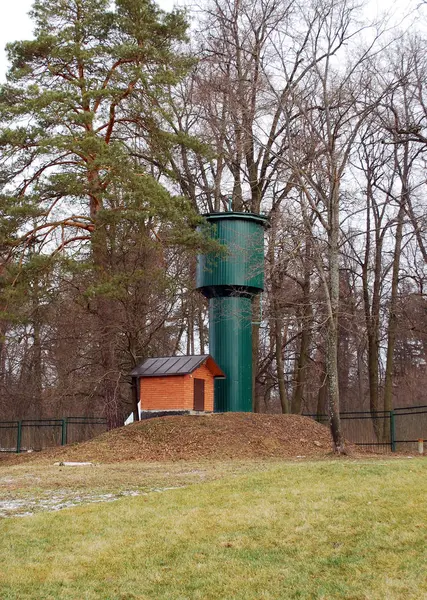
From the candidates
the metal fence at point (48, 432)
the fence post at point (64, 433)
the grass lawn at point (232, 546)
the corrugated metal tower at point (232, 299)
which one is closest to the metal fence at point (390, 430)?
the corrugated metal tower at point (232, 299)

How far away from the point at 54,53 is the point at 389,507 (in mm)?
16597

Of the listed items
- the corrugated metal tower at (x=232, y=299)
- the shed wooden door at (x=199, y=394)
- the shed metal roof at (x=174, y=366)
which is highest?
the corrugated metal tower at (x=232, y=299)

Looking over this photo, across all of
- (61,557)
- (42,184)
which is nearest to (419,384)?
(42,184)

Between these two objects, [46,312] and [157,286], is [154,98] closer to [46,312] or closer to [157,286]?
[157,286]

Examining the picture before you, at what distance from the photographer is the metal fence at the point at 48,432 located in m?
28.1

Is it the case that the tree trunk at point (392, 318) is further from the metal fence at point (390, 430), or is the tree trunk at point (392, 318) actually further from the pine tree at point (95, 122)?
the pine tree at point (95, 122)

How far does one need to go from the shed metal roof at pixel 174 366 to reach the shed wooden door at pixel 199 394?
0.57m

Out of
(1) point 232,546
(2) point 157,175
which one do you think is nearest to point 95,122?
(2) point 157,175

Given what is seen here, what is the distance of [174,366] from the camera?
71.2 ft

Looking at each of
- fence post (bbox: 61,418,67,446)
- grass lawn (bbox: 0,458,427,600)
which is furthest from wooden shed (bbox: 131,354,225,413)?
grass lawn (bbox: 0,458,427,600)

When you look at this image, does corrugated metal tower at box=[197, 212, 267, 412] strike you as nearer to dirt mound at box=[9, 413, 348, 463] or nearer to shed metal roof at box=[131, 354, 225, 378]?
shed metal roof at box=[131, 354, 225, 378]

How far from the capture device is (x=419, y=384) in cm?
3553

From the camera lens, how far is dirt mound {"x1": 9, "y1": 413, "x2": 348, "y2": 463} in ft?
58.1

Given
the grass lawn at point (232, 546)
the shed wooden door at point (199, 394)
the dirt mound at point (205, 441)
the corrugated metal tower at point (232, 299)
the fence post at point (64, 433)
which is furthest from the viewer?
the fence post at point (64, 433)
